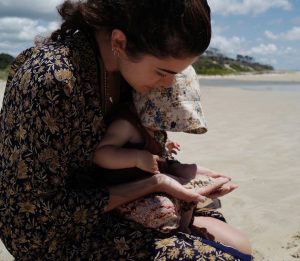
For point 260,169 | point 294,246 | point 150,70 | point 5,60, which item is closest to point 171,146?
point 150,70

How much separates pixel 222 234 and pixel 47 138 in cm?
98

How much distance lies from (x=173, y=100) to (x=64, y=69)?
56 centimetres

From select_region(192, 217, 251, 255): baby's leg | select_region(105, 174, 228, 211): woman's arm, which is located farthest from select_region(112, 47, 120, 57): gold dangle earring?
select_region(192, 217, 251, 255): baby's leg

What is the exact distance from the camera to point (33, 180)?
1826 millimetres

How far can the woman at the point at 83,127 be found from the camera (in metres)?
1.80

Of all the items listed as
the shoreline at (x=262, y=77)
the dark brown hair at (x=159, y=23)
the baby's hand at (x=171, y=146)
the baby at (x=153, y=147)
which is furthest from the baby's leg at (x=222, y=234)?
the shoreline at (x=262, y=77)

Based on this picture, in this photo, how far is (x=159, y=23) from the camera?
1768 mm

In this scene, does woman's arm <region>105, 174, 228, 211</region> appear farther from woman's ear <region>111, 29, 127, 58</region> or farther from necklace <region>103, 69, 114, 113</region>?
woman's ear <region>111, 29, 127, 58</region>

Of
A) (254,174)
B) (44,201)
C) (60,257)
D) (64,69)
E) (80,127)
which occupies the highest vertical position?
(64,69)

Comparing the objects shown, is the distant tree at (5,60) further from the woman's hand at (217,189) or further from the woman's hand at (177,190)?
the woman's hand at (177,190)

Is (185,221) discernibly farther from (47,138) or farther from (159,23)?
(159,23)

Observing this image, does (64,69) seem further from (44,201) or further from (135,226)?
(135,226)

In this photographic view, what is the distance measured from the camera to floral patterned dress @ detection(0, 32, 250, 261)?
1.81m

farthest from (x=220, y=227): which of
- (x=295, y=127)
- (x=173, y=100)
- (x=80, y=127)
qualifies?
(x=295, y=127)
